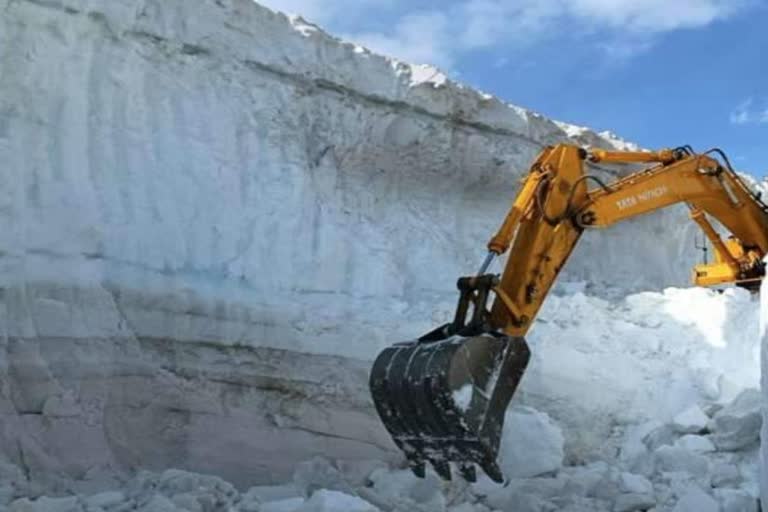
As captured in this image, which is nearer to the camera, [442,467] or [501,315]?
[442,467]

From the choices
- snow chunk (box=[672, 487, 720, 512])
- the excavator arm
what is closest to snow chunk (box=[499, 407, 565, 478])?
snow chunk (box=[672, 487, 720, 512])

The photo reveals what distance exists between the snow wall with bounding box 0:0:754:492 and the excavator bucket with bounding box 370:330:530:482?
2.84 meters

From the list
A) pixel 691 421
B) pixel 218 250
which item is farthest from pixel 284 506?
pixel 691 421

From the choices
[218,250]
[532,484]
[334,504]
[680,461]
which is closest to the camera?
[334,504]

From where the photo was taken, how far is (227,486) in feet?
23.6

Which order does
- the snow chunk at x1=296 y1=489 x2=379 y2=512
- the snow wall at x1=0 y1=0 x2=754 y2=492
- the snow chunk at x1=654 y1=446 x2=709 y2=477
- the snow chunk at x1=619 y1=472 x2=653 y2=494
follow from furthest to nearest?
1. the snow chunk at x1=654 y1=446 x2=709 y2=477
2. the snow wall at x1=0 y1=0 x2=754 y2=492
3. the snow chunk at x1=619 y1=472 x2=653 y2=494
4. the snow chunk at x1=296 y1=489 x2=379 y2=512

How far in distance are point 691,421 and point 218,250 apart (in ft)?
15.7

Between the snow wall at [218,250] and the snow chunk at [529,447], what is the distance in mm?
673

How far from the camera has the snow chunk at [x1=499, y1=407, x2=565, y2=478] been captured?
8.09 meters

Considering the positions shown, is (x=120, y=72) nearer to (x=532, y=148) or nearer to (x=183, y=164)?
(x=183, y=164)

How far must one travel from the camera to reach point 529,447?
8.25m

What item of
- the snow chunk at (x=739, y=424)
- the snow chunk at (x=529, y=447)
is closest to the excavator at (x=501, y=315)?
the snow chunk at (x=739, y=424)

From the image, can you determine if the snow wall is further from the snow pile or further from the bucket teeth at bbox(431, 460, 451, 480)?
the bucket teeth at bbox(431, 460, 451, 480)

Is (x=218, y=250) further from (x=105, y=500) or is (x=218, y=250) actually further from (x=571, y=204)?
(x=571, y=204)
